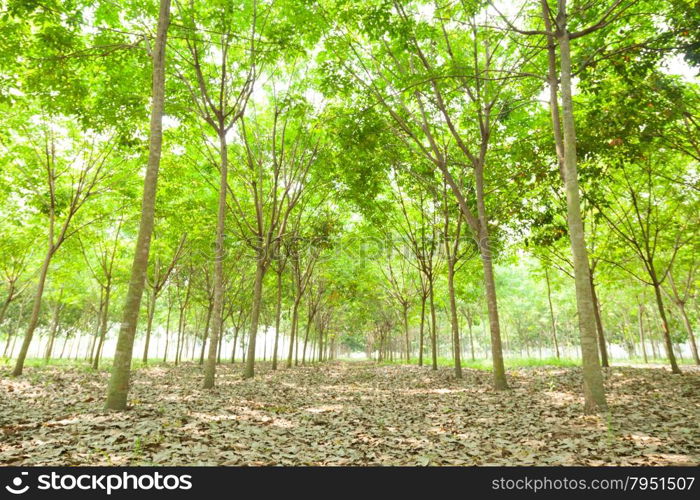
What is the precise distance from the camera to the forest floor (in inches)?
187

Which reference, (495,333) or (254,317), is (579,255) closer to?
(495,333)

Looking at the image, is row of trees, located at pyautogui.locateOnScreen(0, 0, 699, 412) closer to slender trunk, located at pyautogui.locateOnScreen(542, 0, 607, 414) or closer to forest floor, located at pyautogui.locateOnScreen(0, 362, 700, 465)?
slender trunk, located at pyautogui.locateOnScreen(542, 0, 607, 414)

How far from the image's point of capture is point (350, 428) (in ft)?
22.6

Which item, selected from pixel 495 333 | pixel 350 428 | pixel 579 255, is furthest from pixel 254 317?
pixel 579 255

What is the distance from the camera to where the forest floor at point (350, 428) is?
4746mm

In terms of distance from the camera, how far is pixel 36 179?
14.2 meters

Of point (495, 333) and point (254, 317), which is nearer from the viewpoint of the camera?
point (495, 333)

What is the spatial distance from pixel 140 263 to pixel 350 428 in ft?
17.9

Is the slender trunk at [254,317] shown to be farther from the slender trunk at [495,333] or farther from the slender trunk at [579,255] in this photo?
the slender trunk at [579,255]

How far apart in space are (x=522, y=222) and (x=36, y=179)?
777 inches
